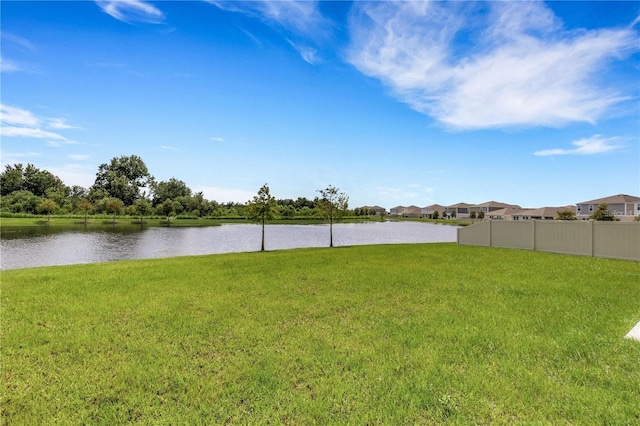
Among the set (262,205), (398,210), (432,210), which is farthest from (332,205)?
(398,210)

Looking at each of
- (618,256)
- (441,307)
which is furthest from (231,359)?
(618,256)

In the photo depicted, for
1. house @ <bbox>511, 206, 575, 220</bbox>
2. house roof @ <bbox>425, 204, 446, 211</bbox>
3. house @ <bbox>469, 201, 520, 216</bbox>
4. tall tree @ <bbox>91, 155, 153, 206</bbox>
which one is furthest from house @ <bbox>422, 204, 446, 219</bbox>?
tall tree @ <bbox>91, 155, 153, 206</bbox>

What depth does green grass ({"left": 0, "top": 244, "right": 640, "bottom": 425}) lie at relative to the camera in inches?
117

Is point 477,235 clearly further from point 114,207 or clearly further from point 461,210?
point 461,210

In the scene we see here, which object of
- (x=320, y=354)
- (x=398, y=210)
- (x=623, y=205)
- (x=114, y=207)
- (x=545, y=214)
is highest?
(x=623, y=205)

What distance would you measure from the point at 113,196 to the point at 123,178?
5978mm

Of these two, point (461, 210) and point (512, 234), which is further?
point (461, 210)

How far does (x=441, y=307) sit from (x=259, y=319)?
361cm

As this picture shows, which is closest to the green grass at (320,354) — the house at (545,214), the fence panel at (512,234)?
the fence panel at (512,234)

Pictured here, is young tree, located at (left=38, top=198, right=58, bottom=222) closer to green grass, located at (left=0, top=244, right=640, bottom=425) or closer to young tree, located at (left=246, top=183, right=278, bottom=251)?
young tree, located at (left=246, top=183, right=278, bottom=251)

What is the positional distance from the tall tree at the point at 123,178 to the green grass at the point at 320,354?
9643cm

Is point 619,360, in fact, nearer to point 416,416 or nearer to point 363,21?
point 416,416

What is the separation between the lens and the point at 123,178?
90.1 m

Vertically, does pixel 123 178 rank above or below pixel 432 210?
above
